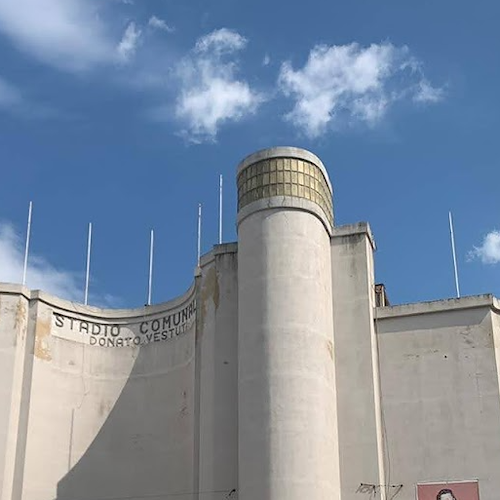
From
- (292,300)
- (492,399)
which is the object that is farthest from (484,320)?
(292,300)

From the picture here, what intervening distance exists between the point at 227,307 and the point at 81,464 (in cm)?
746

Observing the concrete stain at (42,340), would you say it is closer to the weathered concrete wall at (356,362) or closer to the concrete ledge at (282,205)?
the concrete ledge at (282,205)

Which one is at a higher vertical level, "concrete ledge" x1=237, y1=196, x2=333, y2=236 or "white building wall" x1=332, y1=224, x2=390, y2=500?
"concrete ledge" x1=237, y1=196, x2=333, y2=236

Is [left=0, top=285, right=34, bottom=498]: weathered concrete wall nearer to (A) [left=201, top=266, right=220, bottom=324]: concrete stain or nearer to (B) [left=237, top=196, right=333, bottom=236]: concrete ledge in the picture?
(A) [left=201, top=266, right=220, bottom=324]: concrete stain

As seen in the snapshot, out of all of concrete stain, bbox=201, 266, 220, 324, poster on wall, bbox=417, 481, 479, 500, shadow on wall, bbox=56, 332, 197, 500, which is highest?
concrete stain, bbox=201, 266, 220, 324

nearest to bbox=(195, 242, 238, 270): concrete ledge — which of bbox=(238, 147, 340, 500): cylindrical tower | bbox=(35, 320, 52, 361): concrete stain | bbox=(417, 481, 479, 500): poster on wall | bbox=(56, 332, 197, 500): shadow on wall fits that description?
bbox=(238, 147, 340, 500): cylindrical tower

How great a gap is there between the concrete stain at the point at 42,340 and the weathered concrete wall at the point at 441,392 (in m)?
11.2

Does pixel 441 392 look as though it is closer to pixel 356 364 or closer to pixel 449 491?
pixel 356 364

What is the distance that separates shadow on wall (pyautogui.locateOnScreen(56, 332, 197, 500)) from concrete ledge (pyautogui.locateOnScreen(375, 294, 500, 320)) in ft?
21.8

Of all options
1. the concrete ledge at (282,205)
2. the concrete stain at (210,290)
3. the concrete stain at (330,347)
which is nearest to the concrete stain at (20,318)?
the concrete stain at (210,290)

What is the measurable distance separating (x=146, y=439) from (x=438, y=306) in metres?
10.7

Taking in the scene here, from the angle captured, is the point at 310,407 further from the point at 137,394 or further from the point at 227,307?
the point at 137,394

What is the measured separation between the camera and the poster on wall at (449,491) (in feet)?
93.2

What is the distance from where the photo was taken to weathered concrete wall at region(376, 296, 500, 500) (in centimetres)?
2877
